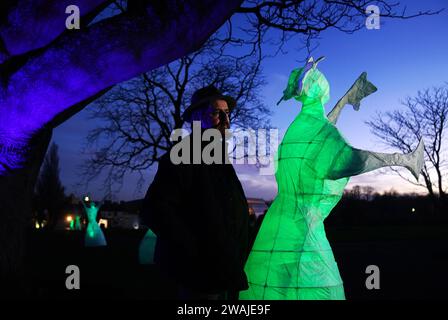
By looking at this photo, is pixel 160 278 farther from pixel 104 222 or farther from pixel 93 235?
pixel 104 222

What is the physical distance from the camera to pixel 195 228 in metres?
2.31

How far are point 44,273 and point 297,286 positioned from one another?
24.7ft

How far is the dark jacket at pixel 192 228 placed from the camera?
2.24 meters

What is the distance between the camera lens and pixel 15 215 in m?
4.64

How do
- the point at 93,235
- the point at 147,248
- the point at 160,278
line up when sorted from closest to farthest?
the point at 160,278 < the point at 147,248 < the point at 93,235

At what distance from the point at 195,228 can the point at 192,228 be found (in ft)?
0.06

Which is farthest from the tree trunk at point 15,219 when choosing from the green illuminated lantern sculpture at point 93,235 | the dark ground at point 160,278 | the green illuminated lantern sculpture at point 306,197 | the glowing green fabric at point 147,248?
the green illuminated lantern sculpture at point 93,235

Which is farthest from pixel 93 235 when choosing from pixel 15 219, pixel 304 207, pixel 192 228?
pixel 192 228

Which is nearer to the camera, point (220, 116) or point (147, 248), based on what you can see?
point (220, 116)

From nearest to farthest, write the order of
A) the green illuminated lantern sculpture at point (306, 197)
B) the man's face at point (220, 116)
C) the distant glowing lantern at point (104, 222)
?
the man's face at point (220, 116)
the green illuminated lantern sculpture at point (306, 197)
the distant glowing lantern at point (104, 222)

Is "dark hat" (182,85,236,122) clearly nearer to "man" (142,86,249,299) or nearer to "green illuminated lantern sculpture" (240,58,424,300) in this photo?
"man" (142,86,249,299)

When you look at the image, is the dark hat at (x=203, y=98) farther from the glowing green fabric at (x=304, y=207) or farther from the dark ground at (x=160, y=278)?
the dark ground at (x=160, y=278)
